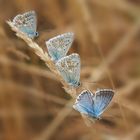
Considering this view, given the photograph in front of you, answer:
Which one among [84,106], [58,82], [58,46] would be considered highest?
[58,82]

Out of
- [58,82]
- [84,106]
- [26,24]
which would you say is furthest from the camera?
[58,82]

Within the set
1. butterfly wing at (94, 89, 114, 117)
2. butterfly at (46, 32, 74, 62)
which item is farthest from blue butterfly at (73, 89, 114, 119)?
butterfly at (46, 32, 74, 62)

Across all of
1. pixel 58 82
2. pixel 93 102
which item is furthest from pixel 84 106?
pixel 58 82

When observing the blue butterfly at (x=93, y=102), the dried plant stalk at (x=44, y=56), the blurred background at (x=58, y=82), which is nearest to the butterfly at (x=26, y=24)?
the dried plant stalk at (x=44, y=56)

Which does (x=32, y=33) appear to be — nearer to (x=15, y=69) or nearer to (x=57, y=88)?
(x=57, y=88)

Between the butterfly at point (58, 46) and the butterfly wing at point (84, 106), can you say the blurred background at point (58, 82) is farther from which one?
the butterfly wing at point (84, 106)

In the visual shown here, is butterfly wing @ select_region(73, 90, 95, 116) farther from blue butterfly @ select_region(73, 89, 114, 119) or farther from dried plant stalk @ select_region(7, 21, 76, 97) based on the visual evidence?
dried plant stalk @ select_region(7, 21, 76, 97)

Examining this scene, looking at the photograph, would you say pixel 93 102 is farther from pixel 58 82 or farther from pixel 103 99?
pixel 58 82
